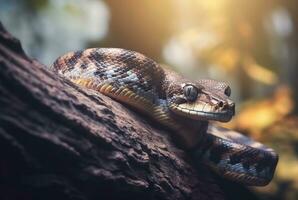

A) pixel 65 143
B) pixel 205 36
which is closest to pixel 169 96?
pixel 65 143

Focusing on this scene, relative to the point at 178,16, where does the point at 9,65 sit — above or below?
below

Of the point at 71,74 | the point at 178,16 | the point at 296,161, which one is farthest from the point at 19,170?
the point at 178,16

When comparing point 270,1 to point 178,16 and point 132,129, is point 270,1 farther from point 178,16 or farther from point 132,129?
point 132,129

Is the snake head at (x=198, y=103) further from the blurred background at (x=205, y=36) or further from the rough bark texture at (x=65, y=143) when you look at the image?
the blurred background at (x=205, y=36)

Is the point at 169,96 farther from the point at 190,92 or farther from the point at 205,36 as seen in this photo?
the point at 205,36

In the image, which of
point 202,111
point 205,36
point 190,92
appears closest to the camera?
point 202,111

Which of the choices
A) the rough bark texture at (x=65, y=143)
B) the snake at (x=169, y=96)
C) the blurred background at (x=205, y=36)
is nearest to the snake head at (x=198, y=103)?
the snake at (x=169, y=96)

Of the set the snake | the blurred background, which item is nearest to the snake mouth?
the snake
